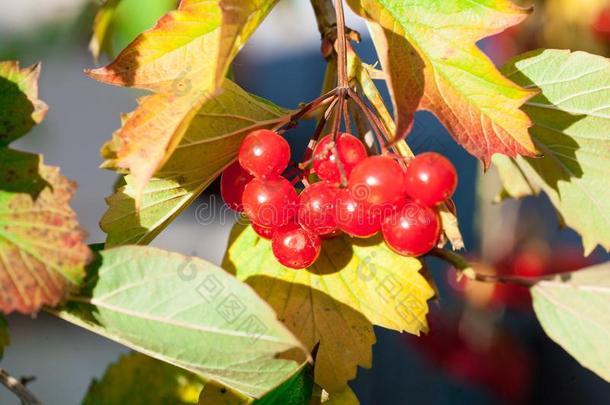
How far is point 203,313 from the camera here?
1.46ft

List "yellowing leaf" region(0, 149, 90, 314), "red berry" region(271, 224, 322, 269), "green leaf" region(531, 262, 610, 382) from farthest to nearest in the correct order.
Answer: "green leaf" region(531, 262, 610, 382) → "red berry" region(271, 224, 322, 269) → "yellowing leaf" region(0, 149, 90, 314)

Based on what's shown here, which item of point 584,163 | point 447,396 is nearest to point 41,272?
point 584,163

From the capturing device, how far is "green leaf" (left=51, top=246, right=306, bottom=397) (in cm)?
44

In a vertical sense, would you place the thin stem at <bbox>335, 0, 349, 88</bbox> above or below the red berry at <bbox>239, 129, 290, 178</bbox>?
above

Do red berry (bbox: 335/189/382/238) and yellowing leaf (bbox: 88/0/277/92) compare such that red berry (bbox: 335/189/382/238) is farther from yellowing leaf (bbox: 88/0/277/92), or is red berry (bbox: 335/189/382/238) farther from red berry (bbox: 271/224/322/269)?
yellowing leaf (bbox: 88/0/277/92)

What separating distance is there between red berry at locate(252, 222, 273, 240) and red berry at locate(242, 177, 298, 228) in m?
0.02

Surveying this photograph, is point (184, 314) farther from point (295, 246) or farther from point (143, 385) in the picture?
point (143, 385)

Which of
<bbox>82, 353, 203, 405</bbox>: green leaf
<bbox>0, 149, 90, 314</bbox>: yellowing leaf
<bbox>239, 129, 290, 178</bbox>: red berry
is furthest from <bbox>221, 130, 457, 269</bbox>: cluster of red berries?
<bbox>82, 353, 203, 405</bbox>: green leaf

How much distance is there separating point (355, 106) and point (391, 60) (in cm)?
9

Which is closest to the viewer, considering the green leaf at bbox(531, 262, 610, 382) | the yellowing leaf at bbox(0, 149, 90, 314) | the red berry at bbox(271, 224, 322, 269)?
the yellowing leaf at bbox(0, 149, 90, 314)

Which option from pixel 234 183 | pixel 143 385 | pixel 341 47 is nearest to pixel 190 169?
pixel 234 183

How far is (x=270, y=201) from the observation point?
0.53 m

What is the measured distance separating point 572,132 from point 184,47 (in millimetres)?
348

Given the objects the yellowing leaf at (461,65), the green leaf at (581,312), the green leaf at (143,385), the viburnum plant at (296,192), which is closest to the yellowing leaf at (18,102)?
the viburnum plant at (296,192)
